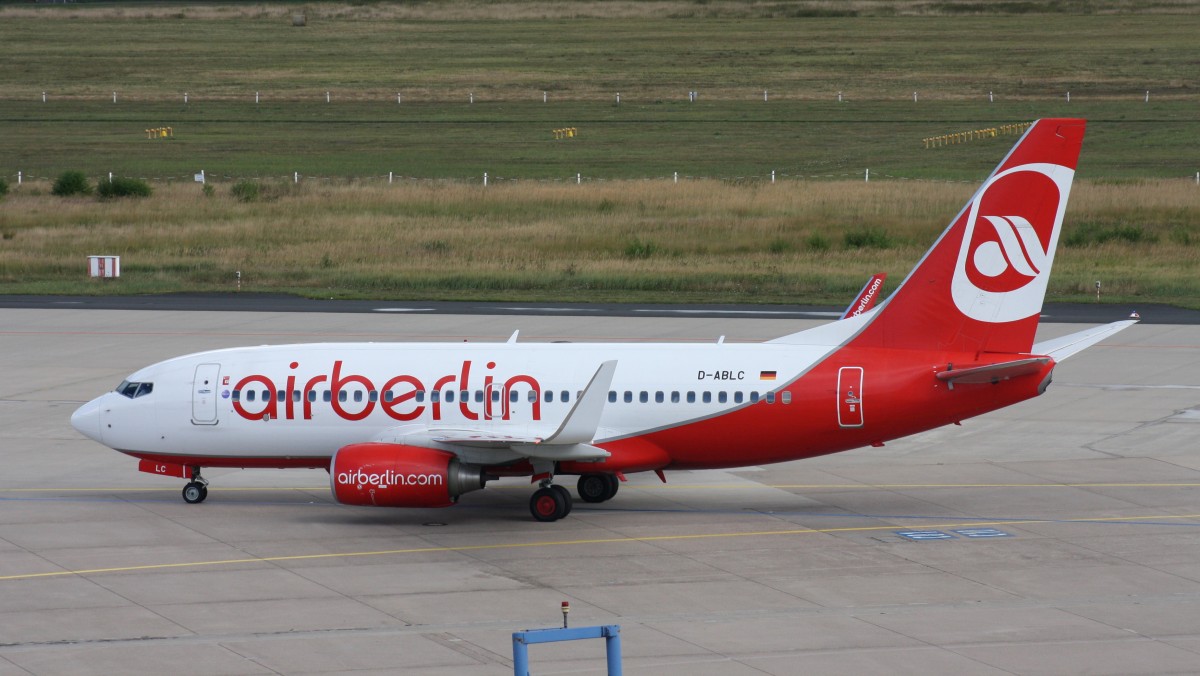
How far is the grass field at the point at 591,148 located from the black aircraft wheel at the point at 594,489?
103ft

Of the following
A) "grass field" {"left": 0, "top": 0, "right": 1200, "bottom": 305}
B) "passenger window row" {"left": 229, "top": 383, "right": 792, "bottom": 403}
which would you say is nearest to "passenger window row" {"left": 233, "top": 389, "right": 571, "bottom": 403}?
"passenger window row" {"left": 229, "top": 383, "right": 792, "bottom": 403}

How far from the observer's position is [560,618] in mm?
25016

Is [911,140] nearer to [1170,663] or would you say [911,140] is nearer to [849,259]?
[849,259]

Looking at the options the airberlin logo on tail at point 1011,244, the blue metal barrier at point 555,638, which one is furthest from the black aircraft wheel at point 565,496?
the blue metal barrier at point 555,638

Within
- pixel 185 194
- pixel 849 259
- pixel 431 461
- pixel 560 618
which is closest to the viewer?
pixel 560 618

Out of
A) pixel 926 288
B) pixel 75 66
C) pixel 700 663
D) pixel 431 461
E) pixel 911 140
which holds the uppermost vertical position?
pixel 75 66

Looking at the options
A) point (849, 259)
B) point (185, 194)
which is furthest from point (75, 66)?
point (849, 259)

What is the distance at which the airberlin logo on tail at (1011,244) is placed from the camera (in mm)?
30703

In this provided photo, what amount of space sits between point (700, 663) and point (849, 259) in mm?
52054

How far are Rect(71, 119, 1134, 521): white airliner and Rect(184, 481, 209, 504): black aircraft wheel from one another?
24.6 inches

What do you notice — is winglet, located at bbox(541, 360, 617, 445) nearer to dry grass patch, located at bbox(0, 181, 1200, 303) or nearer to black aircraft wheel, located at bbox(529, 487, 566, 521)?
black aircraft wheel, located at bbox(529, 487, 566, 521)

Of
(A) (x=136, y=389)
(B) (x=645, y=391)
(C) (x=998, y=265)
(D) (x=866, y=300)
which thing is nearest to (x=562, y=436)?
(B) (x=645, y=391)

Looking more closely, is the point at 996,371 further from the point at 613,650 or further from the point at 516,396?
the point at 613,650

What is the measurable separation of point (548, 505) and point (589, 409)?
112 inches
